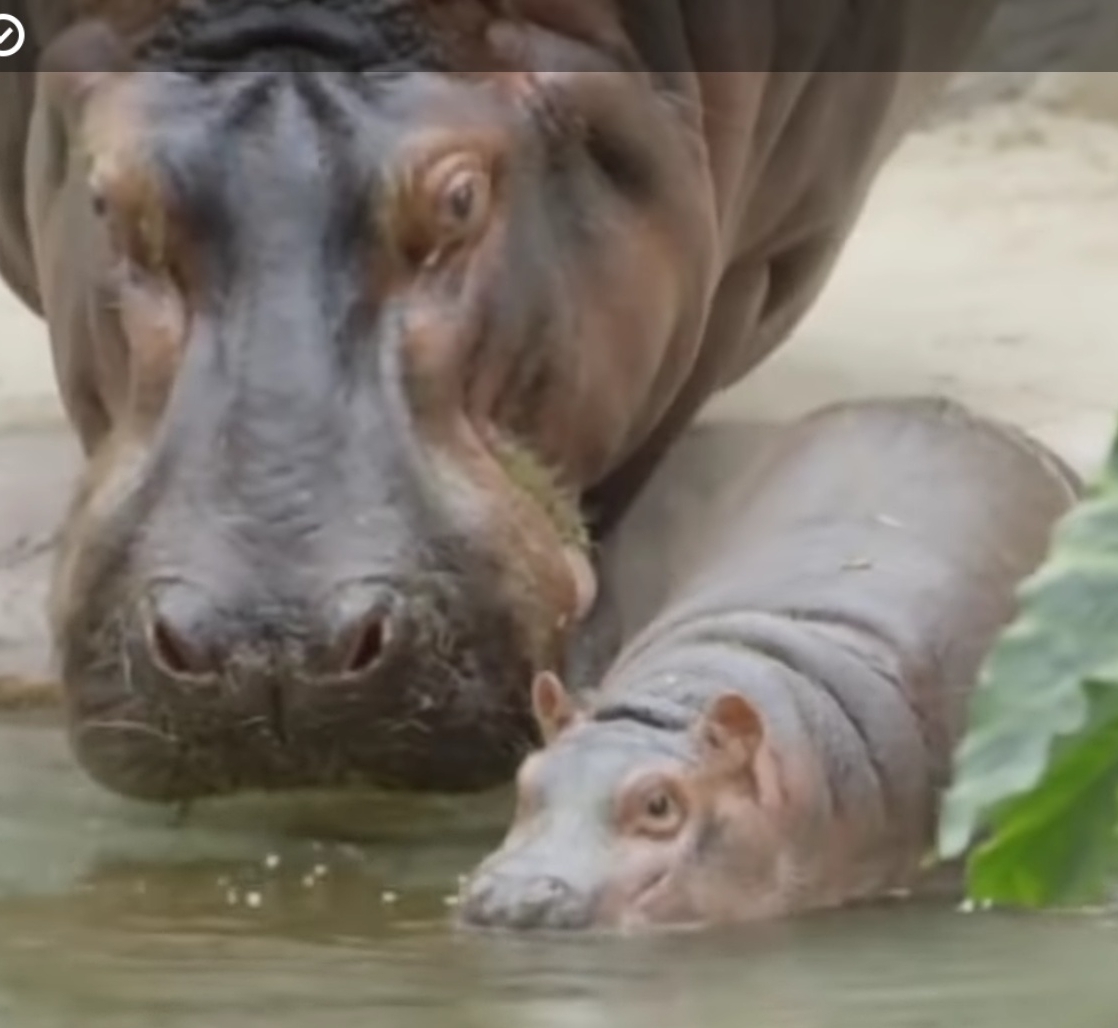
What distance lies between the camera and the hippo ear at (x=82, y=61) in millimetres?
4289

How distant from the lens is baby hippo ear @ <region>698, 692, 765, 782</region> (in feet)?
11.6

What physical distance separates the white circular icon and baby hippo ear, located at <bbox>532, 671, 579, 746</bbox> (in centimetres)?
163

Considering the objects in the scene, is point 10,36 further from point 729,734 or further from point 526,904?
point 526,904

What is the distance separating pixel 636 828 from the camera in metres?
3.46

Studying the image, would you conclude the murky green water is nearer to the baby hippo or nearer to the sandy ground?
the baby hippo

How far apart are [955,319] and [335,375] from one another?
289 cm

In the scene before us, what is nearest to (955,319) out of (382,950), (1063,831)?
(382,950)

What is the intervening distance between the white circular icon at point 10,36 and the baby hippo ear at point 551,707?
1628 mm

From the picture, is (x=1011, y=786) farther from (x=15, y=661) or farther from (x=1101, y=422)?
(x=1101, y=422)

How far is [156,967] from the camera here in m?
3.03

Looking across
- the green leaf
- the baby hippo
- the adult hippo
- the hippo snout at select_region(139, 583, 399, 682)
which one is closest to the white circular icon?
the adult hippo

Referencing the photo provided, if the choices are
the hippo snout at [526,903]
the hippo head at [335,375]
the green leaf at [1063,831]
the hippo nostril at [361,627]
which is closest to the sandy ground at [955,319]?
the hippo head at [335,375]

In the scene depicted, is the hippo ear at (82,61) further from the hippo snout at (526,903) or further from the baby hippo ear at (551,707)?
the hippo snout at (526,903)

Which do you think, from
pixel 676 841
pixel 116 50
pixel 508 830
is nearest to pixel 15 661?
pixel 116 50
